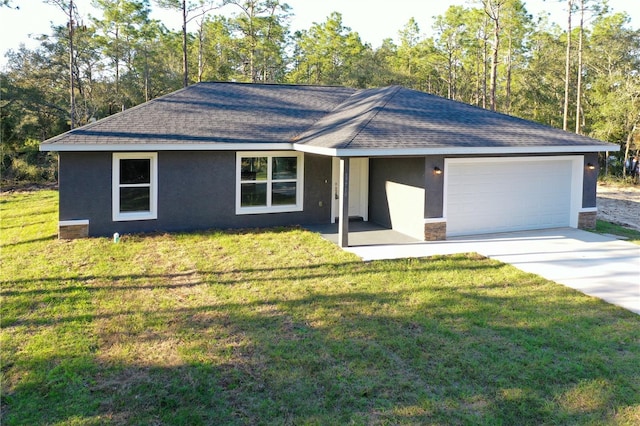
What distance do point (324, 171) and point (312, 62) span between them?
111 ft

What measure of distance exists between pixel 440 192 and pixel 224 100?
7.09 metres

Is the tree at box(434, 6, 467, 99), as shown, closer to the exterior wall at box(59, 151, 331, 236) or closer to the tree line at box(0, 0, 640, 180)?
the tree line at box(0, 0, 640, 180)

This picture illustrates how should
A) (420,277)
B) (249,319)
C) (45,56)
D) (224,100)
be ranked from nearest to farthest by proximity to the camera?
1. (249,319)
2. (420,277)
3. (224,100)
4. (45,56)

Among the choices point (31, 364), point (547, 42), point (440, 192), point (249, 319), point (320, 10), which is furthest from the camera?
point (320, 10)

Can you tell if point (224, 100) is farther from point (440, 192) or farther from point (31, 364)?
point (31, 364)

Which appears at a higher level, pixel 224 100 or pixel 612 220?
pixel 224 100

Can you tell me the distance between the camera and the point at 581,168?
41.8 ft

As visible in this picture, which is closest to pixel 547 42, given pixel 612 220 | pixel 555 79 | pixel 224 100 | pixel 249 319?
pixel 555 79

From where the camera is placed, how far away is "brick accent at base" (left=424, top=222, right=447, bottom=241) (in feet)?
37.4

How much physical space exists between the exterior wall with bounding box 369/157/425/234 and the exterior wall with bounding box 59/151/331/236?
1.24 metres

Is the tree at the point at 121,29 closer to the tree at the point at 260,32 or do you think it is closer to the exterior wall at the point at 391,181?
the tree at the point at 260,32

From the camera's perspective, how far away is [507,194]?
12.4 m

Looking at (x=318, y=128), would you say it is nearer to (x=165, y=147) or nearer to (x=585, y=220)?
(x=165, y=147)

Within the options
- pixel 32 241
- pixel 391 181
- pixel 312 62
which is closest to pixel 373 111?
pixel 391 181
